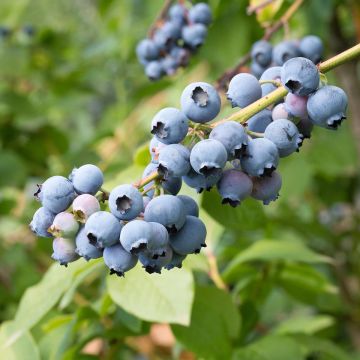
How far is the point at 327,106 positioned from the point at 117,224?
0.83ft

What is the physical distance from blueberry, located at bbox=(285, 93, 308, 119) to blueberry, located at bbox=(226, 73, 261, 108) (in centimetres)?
4

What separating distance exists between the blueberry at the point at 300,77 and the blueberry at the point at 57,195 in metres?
0.26

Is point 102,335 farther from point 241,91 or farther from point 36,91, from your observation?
point 36,91

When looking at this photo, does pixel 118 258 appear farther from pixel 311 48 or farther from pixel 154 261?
pixel 311 48

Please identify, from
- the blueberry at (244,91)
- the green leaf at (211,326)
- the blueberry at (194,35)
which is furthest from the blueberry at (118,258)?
the blueberry at (194,35)

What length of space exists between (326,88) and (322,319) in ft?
2.84

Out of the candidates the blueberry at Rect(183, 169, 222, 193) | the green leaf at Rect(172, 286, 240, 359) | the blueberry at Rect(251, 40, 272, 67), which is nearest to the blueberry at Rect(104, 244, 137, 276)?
the blueberry at Rect(183, 169, 222, 193)

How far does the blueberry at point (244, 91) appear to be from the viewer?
69 cm

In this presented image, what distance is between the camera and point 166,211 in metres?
0.64

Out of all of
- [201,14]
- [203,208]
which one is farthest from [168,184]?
[201,14]

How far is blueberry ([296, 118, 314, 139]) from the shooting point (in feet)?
2.41

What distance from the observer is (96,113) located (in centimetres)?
512

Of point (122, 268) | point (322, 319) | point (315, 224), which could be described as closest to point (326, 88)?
point (122, 268)

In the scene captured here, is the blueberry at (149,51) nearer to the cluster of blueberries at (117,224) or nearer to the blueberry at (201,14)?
the blueberry at (201,14)
